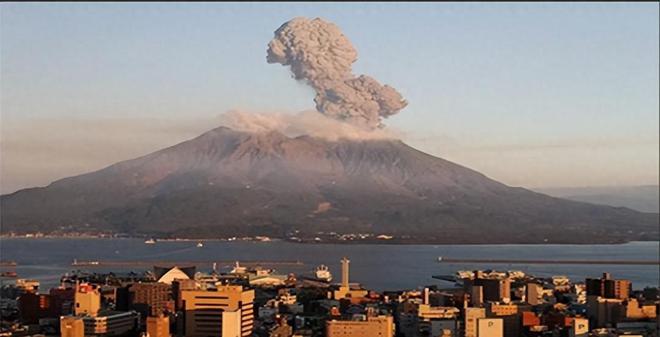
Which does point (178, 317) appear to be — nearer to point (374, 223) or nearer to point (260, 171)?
point (374, 223)

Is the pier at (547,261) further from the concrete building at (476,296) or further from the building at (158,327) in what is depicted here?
the building at (158,327)

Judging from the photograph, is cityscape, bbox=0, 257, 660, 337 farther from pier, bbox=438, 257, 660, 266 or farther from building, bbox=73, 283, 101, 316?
pier, bbox=438, 257, 660, 266

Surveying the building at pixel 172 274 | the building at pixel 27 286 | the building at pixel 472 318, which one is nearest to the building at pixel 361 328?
the building at pixel 472 318

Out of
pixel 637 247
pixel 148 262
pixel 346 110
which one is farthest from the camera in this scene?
pixel 637 247

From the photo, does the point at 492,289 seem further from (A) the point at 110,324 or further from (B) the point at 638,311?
(A) the point at 110,324

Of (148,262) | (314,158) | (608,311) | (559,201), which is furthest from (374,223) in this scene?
(608,311)

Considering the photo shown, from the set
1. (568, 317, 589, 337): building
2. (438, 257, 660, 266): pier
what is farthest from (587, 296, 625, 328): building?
(438, 257, 660, 266): pier
